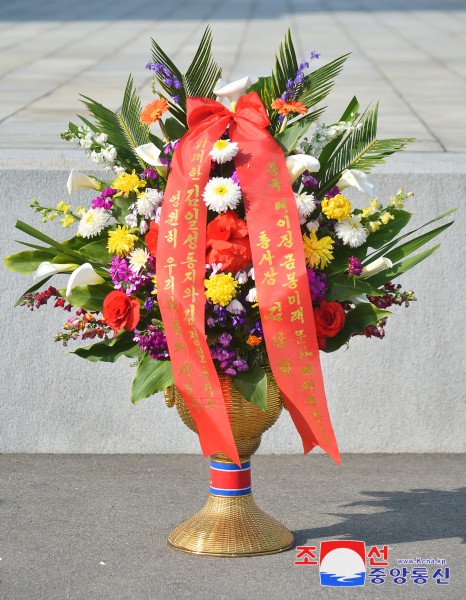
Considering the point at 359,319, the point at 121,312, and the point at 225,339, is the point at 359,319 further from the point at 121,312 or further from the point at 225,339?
the point at 121,312

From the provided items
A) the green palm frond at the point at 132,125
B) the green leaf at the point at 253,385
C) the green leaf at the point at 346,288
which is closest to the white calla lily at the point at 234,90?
the green palm frond at the point at 132,125

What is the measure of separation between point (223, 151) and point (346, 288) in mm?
676

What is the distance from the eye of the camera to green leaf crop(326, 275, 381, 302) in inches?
168

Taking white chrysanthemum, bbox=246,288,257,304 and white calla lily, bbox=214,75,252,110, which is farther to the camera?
white calla lily, bbox=214,75,252,110

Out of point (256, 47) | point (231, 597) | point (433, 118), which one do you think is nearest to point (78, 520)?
point (231, 597)

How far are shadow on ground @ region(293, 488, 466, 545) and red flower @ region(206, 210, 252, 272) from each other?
124 centimetres

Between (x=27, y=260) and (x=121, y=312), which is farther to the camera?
(x=27, y=260)

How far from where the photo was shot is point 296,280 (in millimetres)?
4129

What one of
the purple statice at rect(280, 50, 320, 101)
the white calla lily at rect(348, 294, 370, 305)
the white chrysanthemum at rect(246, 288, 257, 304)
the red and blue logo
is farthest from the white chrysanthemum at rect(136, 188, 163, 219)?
the red and blue logo

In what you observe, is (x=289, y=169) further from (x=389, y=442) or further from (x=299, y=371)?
(x=389, y=442)

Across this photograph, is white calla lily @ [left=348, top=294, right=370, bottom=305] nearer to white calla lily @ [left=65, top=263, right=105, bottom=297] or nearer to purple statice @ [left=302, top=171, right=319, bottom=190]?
purple statice @ [left=302, top=171, right=319, bottom=190]

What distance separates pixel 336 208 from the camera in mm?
4215

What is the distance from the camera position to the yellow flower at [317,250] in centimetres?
423


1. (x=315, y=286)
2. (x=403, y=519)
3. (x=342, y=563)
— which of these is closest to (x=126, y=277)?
(x=315, y=286)
